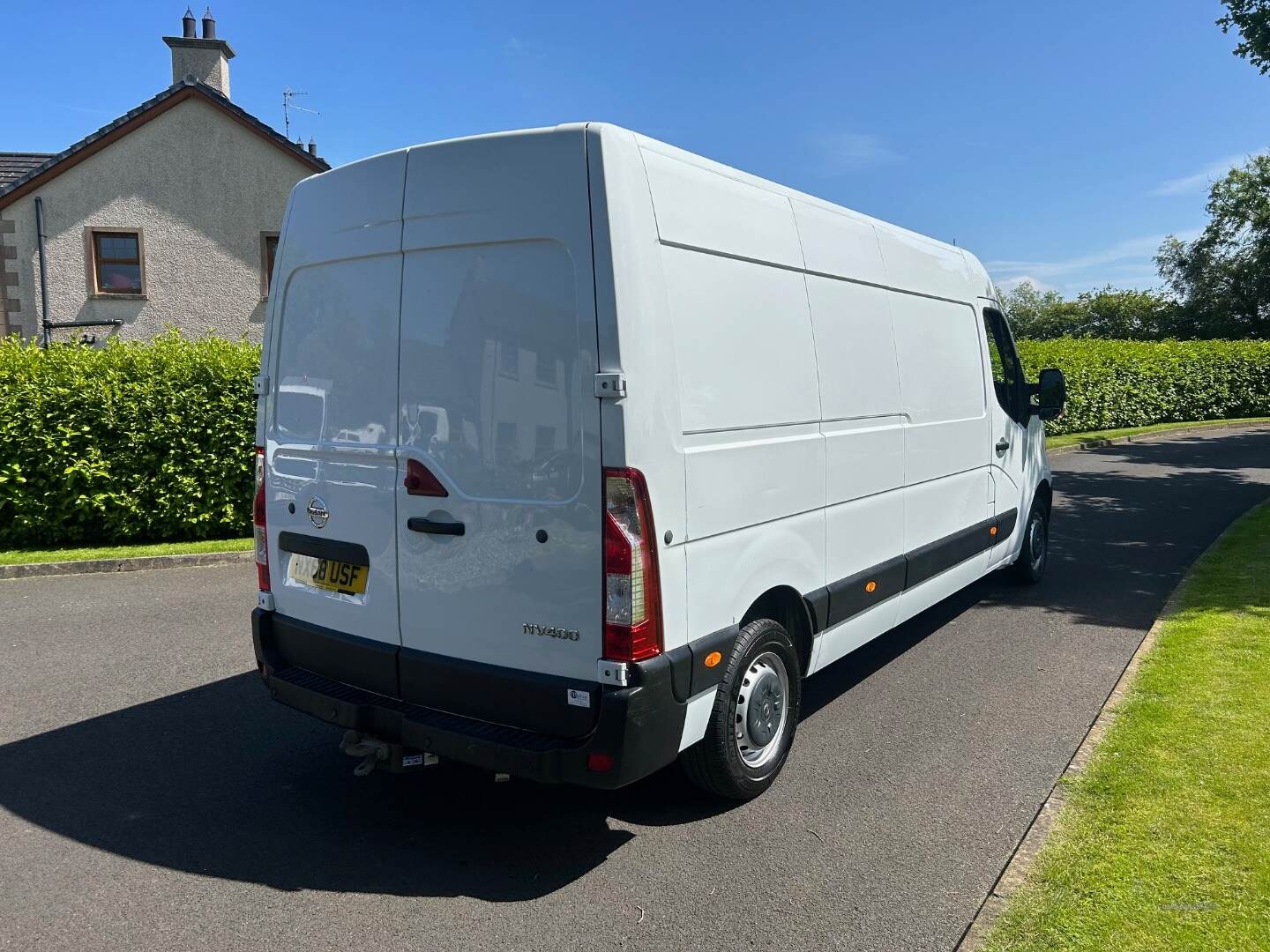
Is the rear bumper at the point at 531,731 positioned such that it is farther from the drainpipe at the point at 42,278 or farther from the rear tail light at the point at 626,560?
the drainpipe at the point at 42,278

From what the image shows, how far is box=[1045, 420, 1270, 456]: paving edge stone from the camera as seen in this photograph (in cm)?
2061

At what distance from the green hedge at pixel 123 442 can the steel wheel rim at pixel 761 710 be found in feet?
25.5

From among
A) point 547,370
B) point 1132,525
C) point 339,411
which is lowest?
point 1132,525

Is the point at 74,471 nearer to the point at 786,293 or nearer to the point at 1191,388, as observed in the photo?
the point at 786,293

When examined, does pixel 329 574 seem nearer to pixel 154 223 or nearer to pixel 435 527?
pixel 435 527

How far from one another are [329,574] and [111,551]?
675 centimetres

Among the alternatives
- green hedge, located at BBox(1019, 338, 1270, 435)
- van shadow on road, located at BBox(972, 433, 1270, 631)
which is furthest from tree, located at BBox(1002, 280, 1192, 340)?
van shadow on road, located at BBox(972, 433, 1270, 631)

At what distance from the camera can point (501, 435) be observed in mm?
3508

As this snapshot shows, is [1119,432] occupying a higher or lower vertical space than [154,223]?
lower

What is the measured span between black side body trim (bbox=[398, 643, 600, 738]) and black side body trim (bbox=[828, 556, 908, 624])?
1.69 metres

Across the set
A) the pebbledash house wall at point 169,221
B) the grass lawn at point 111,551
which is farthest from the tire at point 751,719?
the pebbledash house wall at point 169,221

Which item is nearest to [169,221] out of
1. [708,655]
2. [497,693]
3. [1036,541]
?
[1036,541]

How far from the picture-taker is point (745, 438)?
12.9 ft

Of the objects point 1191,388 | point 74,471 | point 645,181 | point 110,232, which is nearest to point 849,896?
point 645,181
